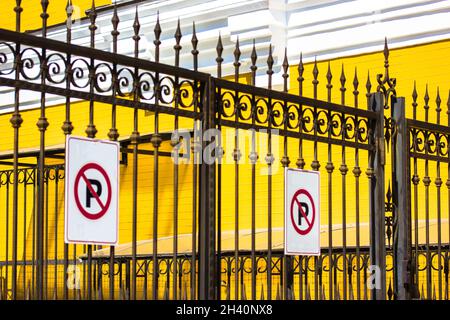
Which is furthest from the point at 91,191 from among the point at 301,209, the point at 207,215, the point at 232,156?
the point at 232,156

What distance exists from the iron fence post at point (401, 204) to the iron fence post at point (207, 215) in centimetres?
162

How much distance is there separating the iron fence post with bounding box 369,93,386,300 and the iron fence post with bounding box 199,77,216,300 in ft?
4.68

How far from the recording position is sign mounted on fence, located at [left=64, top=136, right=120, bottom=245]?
4840 millimetres

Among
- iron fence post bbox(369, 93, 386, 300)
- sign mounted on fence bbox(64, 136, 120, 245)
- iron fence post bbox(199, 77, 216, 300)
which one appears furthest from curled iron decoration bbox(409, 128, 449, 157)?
sign mounted on fence bbox(64, 136, 120, 245)

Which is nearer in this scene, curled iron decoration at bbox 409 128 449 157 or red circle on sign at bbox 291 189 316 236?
red circle on sign at bbox 291 189 316 236

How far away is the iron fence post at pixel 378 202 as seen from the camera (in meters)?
6.58

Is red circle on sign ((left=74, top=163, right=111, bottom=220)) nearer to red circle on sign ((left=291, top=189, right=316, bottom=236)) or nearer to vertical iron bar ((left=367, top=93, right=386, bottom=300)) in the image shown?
red circle on sign ((left=291, top=189, right=316, bottom=236))

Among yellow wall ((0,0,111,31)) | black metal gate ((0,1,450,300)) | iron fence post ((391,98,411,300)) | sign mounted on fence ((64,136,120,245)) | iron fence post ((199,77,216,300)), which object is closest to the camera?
sign mounted on fence ((64,136,120,245))

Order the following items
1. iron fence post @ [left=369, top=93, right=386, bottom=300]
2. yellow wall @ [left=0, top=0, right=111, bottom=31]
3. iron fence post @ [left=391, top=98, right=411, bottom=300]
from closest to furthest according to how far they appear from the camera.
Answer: iron fence post @ [left=369, top=93, right=386, bottom=300]
iron fence post @ [left=391, top=98, right=411, bottom=300]
yellow wall @ [left=0, top=0, right=111, bottom=31]

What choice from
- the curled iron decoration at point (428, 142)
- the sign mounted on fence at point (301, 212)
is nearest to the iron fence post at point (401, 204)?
the curled iron decoration at point (428, 142)

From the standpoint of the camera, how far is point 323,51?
9539mm

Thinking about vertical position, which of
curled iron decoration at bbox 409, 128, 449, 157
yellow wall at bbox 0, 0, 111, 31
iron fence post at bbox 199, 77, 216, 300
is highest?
yellow wall at bbox 0, 0, 111, 31

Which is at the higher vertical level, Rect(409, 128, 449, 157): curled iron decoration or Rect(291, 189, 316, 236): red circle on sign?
Rect(409, 128, 449, 157): curled iron decoration

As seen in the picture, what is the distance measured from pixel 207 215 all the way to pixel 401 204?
1.69m
